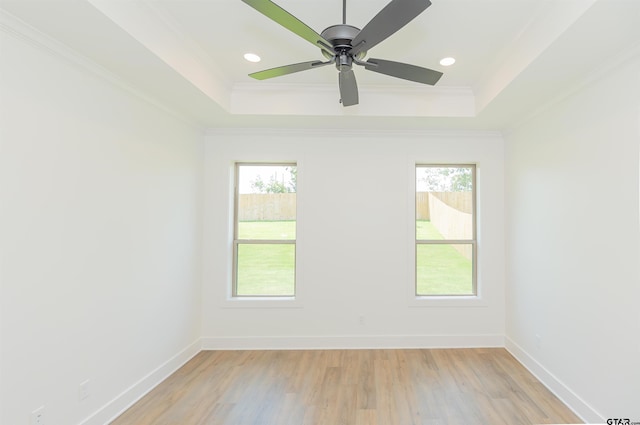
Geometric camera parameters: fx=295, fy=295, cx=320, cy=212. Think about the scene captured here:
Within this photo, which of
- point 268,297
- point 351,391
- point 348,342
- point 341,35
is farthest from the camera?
point 268,297

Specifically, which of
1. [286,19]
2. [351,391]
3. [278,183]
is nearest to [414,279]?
[351,391]

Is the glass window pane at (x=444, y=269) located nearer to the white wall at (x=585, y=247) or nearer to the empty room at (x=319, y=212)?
the empty room at (x=319, y=212)

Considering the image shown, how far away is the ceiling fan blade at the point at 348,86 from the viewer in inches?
73.0

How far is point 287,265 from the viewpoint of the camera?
3.72 metres

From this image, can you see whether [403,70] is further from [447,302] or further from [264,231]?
[447,302]

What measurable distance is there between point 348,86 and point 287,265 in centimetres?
237

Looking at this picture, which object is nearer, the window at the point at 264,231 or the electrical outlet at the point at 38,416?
the electrical outlet at the point at 38,416

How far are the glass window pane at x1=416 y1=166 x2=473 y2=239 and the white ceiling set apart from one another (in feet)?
2.29

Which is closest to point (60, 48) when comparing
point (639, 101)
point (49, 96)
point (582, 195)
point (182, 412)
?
point (49, 96)

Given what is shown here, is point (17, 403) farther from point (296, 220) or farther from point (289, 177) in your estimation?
point (289, 177)

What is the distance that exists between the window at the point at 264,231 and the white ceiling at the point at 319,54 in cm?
74

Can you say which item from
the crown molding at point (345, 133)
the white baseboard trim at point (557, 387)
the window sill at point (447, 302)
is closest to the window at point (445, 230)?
the window sill at point (447, 302)

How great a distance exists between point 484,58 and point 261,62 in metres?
1.88

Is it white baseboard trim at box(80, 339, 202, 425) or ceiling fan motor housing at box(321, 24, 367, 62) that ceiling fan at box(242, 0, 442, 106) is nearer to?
ceiling fan motor housing at box(321, 24, 367, 62)
